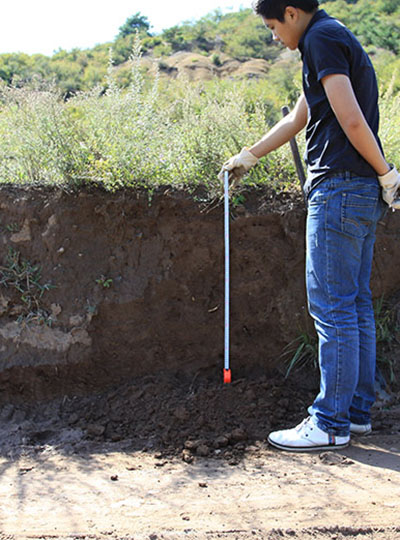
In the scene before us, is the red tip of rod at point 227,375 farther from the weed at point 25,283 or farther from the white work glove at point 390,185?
the white work glove at point 390,185

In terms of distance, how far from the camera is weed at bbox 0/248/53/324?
3861 mm

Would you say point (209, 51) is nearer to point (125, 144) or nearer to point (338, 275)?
point (125, 144)

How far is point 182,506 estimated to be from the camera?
97.6 inches

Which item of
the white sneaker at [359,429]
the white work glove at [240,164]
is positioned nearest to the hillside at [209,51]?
the white work glove at [240,164]

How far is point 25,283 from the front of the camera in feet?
12.9

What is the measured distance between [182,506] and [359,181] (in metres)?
1.77

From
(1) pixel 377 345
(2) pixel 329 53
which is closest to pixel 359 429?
(1) pixel 377 345

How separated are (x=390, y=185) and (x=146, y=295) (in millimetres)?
1858

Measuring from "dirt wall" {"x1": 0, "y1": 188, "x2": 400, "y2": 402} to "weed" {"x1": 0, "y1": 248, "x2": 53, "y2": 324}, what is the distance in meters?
0.01

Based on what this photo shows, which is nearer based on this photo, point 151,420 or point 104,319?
point 151,420

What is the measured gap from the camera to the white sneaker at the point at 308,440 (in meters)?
2.93

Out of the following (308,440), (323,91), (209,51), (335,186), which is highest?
(209,51)

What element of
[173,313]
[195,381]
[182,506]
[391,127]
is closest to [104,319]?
[173,313]

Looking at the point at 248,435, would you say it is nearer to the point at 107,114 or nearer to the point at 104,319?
the point at 104,319
